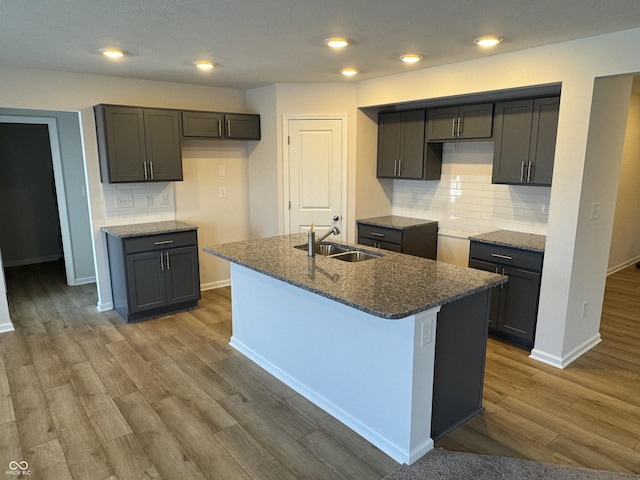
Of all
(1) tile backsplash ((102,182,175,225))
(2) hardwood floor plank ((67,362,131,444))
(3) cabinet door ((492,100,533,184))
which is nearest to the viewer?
(2) hardwood floor plank ((67,362,131,444))

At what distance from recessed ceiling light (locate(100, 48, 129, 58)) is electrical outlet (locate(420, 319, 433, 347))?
9.35ft

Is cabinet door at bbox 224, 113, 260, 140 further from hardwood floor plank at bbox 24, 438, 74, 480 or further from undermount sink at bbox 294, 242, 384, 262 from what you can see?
hardwood floor plank at bbox 24, 438, 74, 480

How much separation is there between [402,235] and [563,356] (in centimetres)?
177

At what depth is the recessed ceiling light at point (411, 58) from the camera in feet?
11.0

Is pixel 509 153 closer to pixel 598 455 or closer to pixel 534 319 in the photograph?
pixel 534 319

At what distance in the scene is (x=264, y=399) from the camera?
9.36 feet

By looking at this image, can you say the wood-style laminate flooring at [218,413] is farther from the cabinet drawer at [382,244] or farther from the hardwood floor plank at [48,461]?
the cabinet drawer at [382,244]

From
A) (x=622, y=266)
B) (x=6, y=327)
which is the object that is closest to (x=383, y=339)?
(x=6, y=327)

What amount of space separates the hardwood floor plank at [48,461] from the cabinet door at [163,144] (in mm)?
2592

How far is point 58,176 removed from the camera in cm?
502

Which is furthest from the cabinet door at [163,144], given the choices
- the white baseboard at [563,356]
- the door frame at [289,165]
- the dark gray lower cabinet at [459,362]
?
the white baseboard at [563,356]

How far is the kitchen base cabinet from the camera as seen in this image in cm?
443

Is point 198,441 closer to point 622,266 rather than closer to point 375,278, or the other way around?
point 375,278

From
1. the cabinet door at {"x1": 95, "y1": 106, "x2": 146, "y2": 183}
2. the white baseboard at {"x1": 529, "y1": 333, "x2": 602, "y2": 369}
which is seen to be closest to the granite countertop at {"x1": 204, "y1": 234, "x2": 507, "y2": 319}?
the white baseboard at {"x1": 529, "y1": 333, "x2": 602, "y2": 369}
